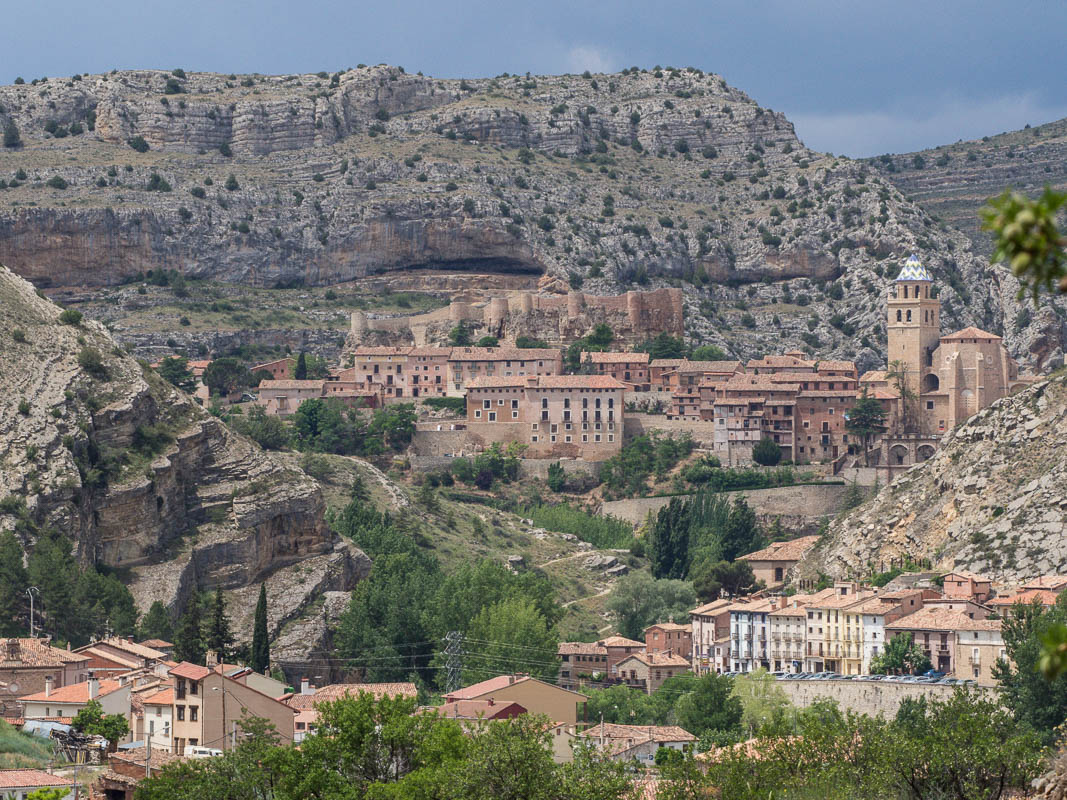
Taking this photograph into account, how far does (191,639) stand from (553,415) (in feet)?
164

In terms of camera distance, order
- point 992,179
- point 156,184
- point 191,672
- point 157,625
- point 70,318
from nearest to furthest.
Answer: point 191,672
point 157,625
point 70,318
point 156,184
point 992,179

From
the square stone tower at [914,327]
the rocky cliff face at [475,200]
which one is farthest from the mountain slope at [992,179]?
the square stone tower at [914,327]

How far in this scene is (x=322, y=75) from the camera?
17612cm

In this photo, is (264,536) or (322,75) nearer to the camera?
(264,536)

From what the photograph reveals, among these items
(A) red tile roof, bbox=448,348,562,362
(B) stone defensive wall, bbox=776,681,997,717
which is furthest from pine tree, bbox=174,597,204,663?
(A) red tile roof, bbox=448,348,562,362

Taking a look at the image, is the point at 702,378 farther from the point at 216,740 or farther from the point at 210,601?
the point at 216,740

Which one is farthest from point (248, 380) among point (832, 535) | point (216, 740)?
point (216, 740)

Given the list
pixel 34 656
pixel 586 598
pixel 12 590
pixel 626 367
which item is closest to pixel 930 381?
pixel 626 367

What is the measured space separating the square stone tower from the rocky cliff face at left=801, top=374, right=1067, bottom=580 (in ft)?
67.1

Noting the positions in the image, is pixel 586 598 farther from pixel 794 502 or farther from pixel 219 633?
pixel 219 633

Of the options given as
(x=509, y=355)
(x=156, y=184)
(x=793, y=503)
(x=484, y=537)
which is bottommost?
(x=484, y=537)

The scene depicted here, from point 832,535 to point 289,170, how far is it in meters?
74.5

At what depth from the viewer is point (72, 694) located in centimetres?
5916

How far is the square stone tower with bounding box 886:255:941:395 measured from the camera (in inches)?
4857
